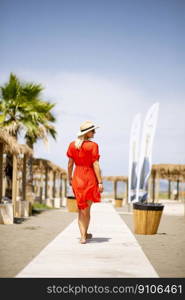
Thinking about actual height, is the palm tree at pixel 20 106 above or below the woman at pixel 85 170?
above

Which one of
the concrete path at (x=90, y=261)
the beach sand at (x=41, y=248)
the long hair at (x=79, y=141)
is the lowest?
the beach sand at (x=41, y=248)

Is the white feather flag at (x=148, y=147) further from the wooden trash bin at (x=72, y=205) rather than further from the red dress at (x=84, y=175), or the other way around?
the wooden trash bin at (x=72, y=205)

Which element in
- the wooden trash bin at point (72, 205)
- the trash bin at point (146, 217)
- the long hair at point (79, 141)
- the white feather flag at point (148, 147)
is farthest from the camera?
the wooden trash bin at point (72, 205)

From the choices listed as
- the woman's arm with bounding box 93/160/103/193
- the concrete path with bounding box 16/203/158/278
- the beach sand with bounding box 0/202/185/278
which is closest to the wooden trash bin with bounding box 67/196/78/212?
the beach sand with bounding box 0/202/185/278

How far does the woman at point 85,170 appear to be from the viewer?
19.4 feet

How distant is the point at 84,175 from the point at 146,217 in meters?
2.70

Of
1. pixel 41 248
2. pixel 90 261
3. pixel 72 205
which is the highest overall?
pixel 90 261

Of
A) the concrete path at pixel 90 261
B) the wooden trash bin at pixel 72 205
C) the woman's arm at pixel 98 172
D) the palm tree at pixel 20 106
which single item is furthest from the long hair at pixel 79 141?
the wooden trash bin at pixel 72 205

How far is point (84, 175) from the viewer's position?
6016mm

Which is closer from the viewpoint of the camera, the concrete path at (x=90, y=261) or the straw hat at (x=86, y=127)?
the concrete path at (x=90, y=261)

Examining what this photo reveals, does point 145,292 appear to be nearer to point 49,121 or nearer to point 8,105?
point 8,105

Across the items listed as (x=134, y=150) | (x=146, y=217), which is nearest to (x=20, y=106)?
(x=134, y=150)

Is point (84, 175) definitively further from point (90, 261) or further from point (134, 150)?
point (134, 150)

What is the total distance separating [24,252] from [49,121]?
14.3 meters
